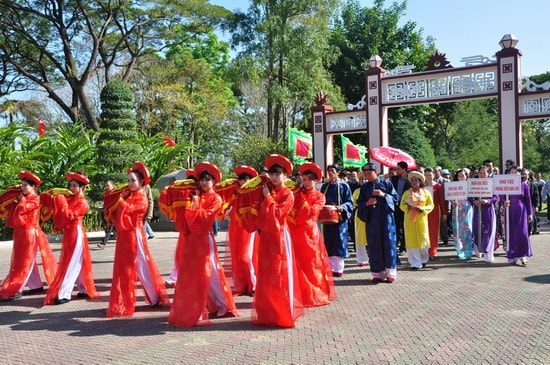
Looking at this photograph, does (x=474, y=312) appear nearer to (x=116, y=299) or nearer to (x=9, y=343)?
(x=116, y=299)

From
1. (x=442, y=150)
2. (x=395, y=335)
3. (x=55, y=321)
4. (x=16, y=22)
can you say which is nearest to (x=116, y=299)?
(x=55, y=321)

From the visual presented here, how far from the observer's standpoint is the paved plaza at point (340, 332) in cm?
463

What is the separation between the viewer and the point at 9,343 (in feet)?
17.4

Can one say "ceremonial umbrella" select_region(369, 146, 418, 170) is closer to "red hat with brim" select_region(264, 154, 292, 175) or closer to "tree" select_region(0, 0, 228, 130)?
"red hat with brim" select_region(264, 154, 292, 175)

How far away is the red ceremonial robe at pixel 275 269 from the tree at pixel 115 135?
467 inches

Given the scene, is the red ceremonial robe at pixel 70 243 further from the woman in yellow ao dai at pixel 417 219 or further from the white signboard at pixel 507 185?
the white signboard at pixel 507 185

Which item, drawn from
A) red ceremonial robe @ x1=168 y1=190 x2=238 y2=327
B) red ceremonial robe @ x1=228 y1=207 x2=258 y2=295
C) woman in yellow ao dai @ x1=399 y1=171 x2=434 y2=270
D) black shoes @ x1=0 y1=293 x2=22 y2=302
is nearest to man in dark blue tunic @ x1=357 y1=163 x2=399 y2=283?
woman in yellow ao dai @ x1=399 y1=171 x2=434 y2=270

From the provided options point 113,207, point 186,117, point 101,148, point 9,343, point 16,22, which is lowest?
point 9,343

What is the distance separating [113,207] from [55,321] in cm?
140

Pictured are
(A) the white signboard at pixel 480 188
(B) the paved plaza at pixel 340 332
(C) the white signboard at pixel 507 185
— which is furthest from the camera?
(A) the white signboard at pixel 480 188

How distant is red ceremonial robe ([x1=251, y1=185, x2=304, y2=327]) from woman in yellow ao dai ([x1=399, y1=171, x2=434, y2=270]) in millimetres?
3815

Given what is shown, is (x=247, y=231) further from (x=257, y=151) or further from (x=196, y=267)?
(x=257, y=151)

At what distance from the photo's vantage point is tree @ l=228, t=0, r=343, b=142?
2344cm

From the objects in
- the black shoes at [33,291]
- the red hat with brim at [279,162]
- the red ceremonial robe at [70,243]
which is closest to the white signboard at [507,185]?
the red hat with brim at [279,162]
